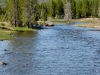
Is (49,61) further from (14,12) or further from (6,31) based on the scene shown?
(14,12)

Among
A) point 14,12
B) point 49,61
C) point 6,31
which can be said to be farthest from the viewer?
point 14,12

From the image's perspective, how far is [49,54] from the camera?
176 ft

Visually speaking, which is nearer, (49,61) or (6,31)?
(49,61)

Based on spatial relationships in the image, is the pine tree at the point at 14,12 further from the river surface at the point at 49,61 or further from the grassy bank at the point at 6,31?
the river surface at the point at 49,61

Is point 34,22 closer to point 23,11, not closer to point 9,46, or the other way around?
point 23,11

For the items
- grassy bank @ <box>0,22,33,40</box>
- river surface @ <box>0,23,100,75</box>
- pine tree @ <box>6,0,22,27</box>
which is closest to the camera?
river surface @ <box>0,23,100,75</box>

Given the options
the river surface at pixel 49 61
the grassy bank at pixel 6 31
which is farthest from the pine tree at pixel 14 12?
the river surface at pixel 49 61

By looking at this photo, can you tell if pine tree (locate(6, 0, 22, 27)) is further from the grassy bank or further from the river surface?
the river surface

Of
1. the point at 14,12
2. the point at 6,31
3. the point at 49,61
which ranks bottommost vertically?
the point at 49,61

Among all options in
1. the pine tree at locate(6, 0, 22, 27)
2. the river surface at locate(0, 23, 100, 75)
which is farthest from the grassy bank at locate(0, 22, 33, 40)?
the river surface at locate(0, 23, 100, 75)

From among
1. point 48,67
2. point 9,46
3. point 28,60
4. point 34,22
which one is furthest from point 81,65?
point 34,22

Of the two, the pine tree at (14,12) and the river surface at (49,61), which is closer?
the river surface at (49,61)

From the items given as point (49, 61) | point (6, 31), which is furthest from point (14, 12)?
point (49, 61)

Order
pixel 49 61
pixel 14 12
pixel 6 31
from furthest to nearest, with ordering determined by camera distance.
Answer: pixel 14 12, pixel 6 31, pixel 49 61
